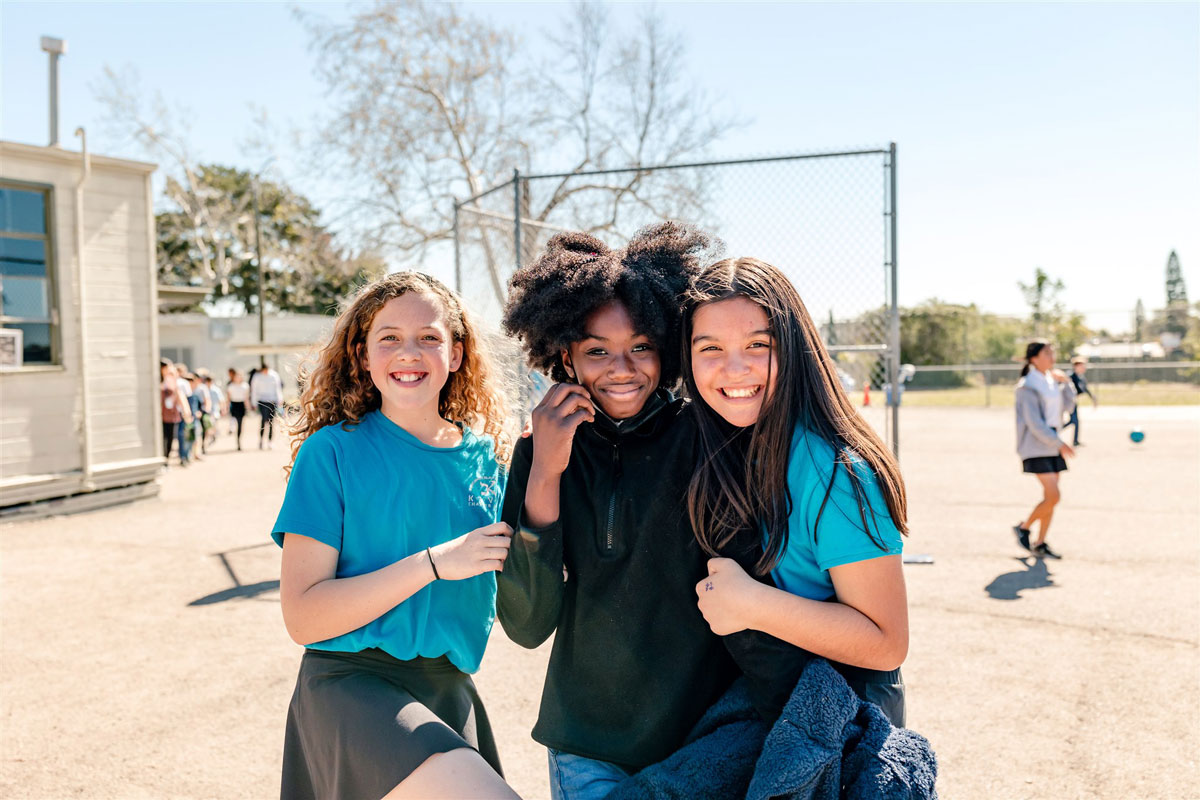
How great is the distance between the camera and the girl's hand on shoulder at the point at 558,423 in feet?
6.07

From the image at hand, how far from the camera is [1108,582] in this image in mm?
6137

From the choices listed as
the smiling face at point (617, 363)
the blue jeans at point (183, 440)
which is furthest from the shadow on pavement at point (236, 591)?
the blue jeans at point (183, 440)

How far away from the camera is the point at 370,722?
5.99 ft

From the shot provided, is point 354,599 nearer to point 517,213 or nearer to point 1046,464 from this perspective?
point 517,213

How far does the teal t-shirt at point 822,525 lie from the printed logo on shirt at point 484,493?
857 millimetres

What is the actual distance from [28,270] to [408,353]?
30.3 ft

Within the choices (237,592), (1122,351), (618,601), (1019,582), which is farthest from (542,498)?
(1122,351)

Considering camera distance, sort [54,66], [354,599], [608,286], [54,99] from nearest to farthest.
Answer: [354,599], [608,286], [54,99], [54,66]

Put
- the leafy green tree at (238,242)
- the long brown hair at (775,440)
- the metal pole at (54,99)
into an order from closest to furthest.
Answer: the long brown hair at (775,440)
the metal pole at (54,99)
the leafy green tree at (238,242)

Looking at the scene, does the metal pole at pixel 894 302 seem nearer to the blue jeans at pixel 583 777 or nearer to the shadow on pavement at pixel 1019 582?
the shadow on pavement at pixel 1019 582

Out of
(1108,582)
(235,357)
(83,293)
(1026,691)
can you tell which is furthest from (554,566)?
(235,357)

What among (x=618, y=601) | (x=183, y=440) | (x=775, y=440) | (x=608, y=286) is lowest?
(x=183, y=440)

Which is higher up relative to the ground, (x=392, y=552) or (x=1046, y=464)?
(x=392, y=552)

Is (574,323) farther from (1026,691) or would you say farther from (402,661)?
(1026,691)
